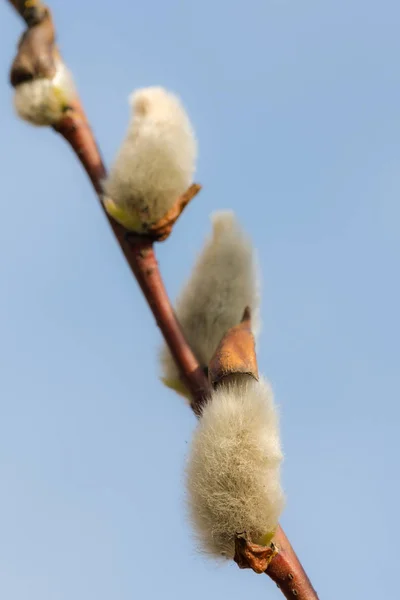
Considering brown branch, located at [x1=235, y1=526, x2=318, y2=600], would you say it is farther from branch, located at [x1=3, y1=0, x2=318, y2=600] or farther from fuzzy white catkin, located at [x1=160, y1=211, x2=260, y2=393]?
fuzzy white catkin, located at [x1=160, y1=211, x2=260, y2=393]

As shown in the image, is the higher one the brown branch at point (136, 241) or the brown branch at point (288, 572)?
the brown branch at point (136, 241)

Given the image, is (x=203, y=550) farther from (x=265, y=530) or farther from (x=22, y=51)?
(x=22, y=51)

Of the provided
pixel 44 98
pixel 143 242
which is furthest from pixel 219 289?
pixel 44 98

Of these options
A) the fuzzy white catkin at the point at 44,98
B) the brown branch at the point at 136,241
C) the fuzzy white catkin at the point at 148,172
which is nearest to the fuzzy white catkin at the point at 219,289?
the brown branch at the point at 136,241

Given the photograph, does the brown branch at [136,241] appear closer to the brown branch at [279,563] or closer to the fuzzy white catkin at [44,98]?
the fuzzy white catkin at [44,98]

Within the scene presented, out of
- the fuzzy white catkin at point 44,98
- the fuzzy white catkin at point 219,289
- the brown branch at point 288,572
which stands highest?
the fuzzy white catkin at point 44,98

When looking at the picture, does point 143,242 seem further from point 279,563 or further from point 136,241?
point 279,563

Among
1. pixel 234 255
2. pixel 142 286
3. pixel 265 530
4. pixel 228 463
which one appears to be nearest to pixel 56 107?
pixel 142 286

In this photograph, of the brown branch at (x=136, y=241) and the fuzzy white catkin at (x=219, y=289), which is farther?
the fuzzy white catkin at (x=219, y=289)
